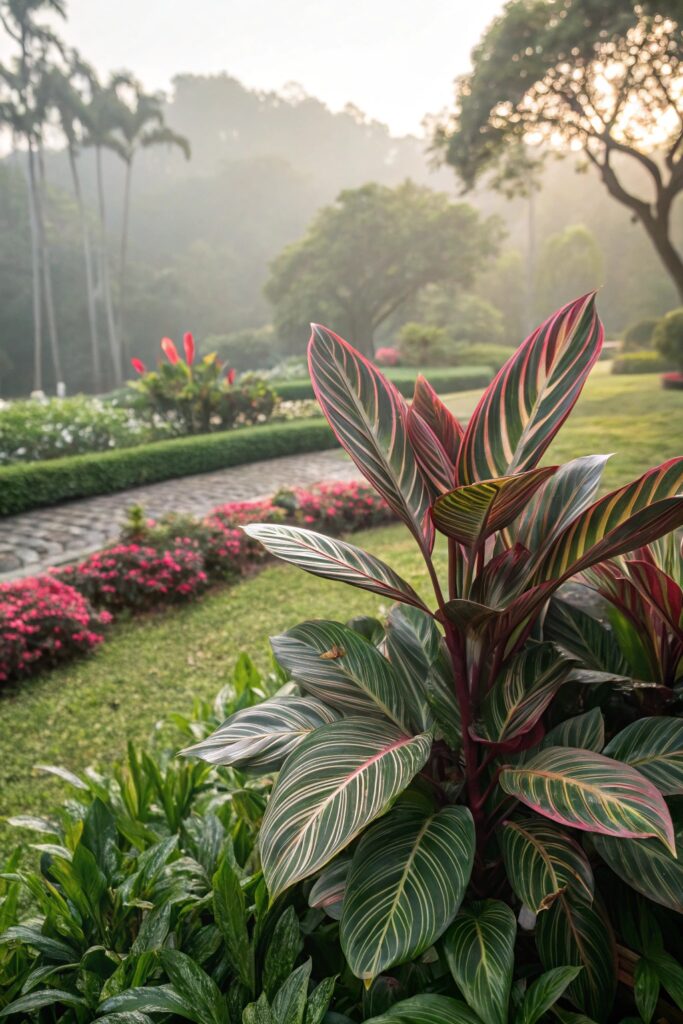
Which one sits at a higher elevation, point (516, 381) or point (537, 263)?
point (537, 263)

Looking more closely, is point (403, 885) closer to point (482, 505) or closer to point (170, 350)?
point (482, 505)

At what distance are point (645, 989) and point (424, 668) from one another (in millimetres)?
428

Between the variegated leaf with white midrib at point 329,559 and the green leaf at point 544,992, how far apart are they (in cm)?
40

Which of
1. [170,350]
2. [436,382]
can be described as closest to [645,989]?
[170,350]

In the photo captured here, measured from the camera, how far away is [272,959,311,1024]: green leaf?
0.72 metres

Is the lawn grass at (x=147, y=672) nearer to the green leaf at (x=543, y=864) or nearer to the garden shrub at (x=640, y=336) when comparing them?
the green leaf at (x=543, y=864)

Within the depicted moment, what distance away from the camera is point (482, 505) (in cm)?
65

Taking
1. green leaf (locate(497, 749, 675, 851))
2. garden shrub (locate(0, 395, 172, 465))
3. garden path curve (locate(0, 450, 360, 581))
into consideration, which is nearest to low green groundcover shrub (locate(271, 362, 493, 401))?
garden shrub (locate(0, 395, 172, 465))

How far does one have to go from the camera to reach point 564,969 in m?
0.69

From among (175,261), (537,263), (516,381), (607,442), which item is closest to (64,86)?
(175,261)

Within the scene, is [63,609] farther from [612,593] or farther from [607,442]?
[607,442]

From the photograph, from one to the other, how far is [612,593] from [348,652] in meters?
0.39

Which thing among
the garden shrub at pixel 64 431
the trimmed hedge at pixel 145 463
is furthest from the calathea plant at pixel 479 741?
the garden shrub at pixel 64 431

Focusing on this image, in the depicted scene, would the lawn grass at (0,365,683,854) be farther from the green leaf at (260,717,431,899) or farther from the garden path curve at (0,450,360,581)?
the green leaf at (260,717,431,899)
